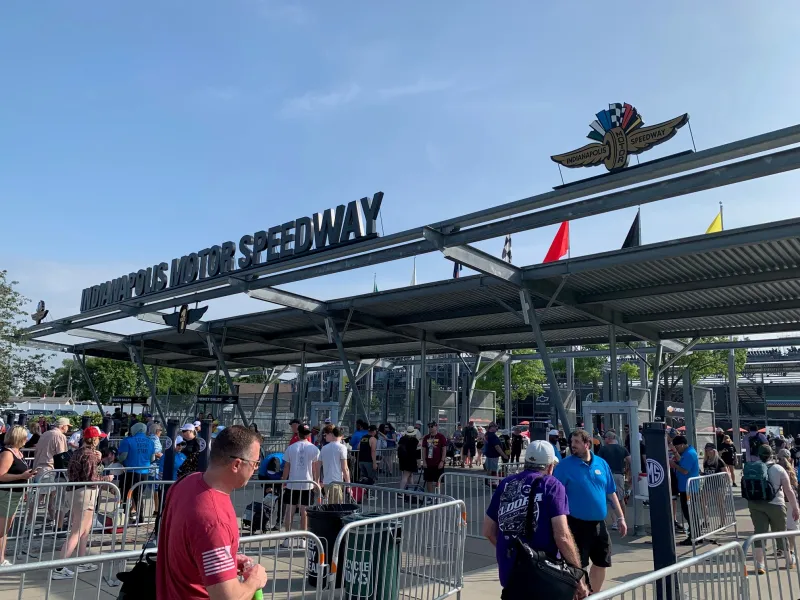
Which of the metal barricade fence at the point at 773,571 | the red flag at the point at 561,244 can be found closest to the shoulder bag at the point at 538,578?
the metal barricade fence at the point at 773,571

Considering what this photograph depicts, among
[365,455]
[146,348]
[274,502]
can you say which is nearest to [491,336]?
[365,455]

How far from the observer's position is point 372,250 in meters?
14.2

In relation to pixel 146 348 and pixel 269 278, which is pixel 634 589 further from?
pixel 146 348

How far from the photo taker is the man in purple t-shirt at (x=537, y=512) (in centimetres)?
419

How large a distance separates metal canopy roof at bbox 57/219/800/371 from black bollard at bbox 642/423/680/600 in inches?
240

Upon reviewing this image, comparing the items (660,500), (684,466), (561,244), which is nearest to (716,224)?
(561,244)

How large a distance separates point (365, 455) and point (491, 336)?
8.58 m

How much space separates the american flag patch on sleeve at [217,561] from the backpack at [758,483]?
27.5ft

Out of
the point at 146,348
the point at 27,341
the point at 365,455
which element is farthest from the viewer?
the point at 146,348

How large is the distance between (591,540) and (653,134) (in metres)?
7.37

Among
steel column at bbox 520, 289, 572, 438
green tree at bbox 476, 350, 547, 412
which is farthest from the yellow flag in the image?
green tree at bbox 476, 350, 547, 412

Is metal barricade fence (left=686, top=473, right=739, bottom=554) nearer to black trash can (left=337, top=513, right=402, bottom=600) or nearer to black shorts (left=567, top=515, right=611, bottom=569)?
black shorts (left=567, top=515, right=611, bottom=569)

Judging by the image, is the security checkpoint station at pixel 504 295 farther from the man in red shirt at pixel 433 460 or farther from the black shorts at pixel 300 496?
the black shorts at pixel 300 496

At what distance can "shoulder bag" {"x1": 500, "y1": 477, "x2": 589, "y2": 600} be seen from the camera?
3.86m
